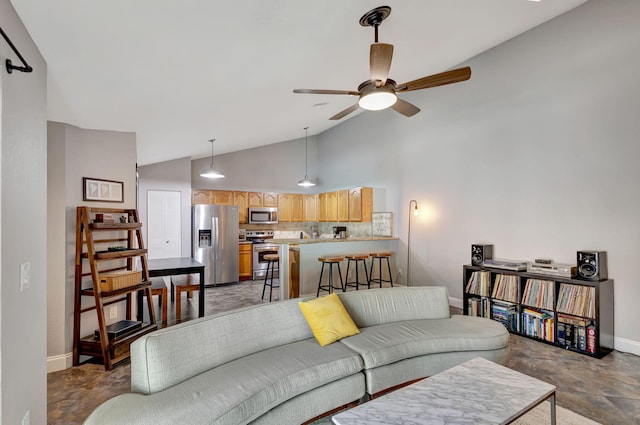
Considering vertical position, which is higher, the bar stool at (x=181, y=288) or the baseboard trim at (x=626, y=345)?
the bar stool at (x=181, y=288)

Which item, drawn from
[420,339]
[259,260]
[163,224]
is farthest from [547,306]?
[163,224]

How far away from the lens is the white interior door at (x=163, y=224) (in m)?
6.55

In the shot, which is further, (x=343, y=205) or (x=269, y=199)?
(x=269, y=199)

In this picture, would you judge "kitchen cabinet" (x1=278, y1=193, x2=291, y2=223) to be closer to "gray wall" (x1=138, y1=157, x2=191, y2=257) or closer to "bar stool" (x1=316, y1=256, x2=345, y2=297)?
"gray wall" (x1=138, y1=157, x2=191, y2=257)

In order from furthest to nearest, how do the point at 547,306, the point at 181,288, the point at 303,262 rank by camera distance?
the point at 303,262 → the point at 181,288 → the point at 547,306

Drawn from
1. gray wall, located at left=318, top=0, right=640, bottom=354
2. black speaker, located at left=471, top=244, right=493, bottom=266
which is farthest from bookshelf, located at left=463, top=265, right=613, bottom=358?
gray wall, located at left=318, top=0, right=640, bottom=354

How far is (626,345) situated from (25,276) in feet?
16.8

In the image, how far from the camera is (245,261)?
24.4ft

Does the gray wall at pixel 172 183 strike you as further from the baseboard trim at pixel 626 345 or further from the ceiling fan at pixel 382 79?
the baseboard trim at pixel 626 345

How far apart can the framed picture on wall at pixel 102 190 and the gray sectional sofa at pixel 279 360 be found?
205 cm

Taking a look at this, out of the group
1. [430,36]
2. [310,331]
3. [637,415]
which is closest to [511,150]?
[430,36]

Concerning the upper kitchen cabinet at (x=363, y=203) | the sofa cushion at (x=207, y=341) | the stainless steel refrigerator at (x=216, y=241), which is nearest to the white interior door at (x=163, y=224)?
the stainless steel refrigerator at (x=216, y=241)

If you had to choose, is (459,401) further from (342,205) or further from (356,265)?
(342,205)

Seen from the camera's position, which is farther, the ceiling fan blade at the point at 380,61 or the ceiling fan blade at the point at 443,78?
the ceiling fan blade at the point at 443,78
